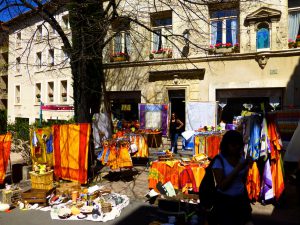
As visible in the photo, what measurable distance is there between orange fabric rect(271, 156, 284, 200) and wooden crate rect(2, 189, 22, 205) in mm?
6003

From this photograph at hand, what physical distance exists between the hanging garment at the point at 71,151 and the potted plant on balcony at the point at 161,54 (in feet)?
27.9

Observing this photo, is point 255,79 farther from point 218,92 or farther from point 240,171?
point 240,171

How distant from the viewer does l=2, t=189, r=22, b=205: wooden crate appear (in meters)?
6.96

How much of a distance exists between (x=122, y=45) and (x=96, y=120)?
15.8 ft

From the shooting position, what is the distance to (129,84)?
17.3 m

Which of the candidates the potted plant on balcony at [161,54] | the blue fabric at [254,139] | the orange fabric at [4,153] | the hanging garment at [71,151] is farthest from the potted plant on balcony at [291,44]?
the orange fabric at [4,153]

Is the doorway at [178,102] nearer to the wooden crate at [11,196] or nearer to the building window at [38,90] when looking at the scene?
the wooden crate at [11,196]

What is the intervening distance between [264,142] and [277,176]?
85 cm

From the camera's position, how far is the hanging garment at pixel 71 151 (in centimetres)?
850

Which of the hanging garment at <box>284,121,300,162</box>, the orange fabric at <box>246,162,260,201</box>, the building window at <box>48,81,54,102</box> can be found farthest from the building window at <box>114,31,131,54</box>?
the hanging garment at <box>284,121,300,162</box>

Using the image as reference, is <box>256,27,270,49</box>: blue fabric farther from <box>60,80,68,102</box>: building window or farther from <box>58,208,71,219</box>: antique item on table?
<box>60,80,68,102</box>: building window

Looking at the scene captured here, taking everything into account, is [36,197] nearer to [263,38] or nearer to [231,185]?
[231,185]

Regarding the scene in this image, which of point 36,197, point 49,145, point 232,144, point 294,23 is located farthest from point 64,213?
point 294,23

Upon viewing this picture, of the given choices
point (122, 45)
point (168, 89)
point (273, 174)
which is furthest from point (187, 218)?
point (122, 45)
